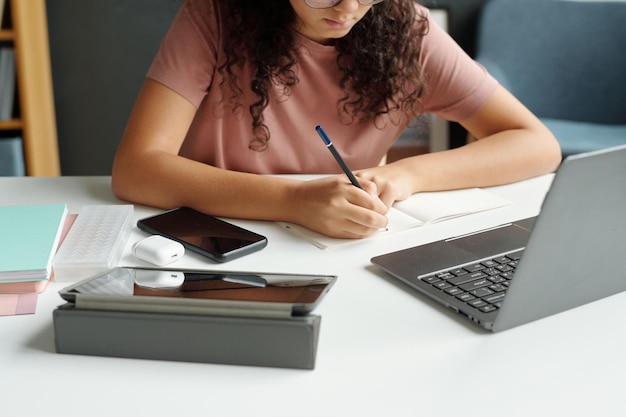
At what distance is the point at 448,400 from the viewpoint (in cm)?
72

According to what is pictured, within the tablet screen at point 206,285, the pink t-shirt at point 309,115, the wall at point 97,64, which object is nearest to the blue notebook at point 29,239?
the tablet screen at point 206,285

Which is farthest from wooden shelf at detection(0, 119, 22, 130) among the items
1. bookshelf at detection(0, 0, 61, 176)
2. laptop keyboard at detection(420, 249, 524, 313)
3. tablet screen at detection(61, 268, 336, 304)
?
laptop keyboard at detection(420, 249, 524, 313)

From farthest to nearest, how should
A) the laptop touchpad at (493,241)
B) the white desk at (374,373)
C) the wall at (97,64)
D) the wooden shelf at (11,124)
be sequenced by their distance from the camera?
the wall at (97,64), the wooden shelf at (11,124), the laptop touchpad at (493,241), the white desk at (374,373)

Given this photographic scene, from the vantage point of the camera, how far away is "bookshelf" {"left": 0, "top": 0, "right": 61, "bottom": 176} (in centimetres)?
278

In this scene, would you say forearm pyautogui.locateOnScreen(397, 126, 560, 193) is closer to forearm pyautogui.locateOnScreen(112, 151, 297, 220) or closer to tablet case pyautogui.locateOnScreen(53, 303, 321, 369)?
forearm pyautogui.locateOnScreen(112, 151, 297, 220)

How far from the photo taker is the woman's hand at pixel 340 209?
1.08 m

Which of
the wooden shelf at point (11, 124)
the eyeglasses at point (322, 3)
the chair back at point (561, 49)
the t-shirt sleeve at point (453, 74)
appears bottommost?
the wooden shelf at point (11, 124)

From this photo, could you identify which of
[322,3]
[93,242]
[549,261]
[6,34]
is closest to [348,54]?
[322,3]

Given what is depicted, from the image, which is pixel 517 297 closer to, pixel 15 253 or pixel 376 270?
pixel 376 270

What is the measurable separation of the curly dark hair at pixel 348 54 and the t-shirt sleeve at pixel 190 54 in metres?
0.03

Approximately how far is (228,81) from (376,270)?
60 cm

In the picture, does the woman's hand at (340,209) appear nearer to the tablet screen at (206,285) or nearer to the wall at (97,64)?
the tablet screen at (206,285)

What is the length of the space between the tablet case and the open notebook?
327mm

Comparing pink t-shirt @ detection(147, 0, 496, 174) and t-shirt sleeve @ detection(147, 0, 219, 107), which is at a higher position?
t-shirt sleeve @ detection(147, 0, 219, 107)
